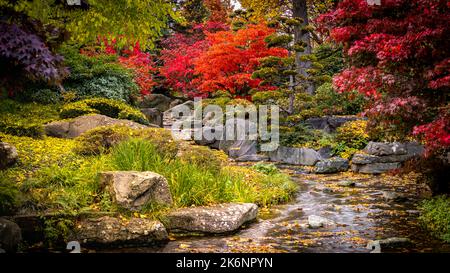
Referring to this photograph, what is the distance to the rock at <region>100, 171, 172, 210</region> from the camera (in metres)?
6.27

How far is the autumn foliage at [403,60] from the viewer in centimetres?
556

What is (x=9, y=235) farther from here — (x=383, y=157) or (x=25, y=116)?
(x=383, y=157)

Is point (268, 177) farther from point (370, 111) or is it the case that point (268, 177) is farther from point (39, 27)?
point (39, 27)

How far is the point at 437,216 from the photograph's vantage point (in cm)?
639

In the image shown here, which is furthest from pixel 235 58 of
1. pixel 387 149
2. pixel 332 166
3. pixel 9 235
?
pixel 9 235

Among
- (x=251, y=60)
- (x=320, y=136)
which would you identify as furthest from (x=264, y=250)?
(x=251, y=60)

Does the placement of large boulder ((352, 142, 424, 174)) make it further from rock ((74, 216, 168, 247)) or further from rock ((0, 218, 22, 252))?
rock ((0, 218, 22, 252))

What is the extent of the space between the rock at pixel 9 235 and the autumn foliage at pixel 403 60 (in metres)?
5.36

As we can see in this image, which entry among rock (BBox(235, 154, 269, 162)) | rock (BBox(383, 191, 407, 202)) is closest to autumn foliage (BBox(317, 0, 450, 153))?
rock (BBox(383, 191, 407, 202))

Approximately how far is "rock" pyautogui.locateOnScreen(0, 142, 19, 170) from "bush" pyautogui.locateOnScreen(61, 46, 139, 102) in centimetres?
800

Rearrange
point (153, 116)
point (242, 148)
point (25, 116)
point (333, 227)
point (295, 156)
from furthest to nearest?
point (153, 116), point (242, 148), point (295, 156), point (25, 116), point (333, 227)

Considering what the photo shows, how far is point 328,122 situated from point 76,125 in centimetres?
945

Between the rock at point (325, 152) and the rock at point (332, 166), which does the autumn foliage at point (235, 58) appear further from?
the rock at point (332, 166)
